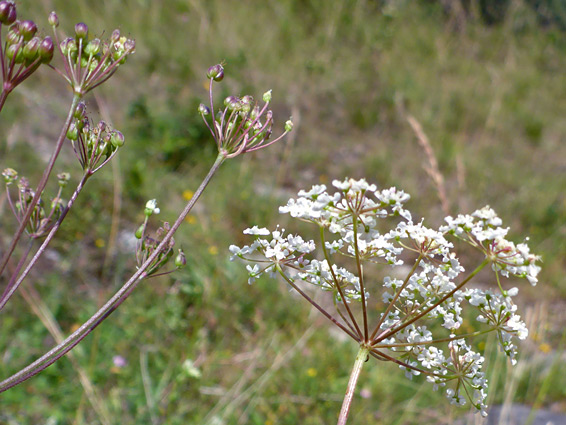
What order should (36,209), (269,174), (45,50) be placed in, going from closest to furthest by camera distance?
(45,50) < (36,209) < (269,174)

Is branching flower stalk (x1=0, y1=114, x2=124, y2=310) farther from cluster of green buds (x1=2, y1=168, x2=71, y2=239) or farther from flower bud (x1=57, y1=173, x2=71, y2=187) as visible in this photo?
flower bud (x1=57, y1=173, x2=71, y2=187)

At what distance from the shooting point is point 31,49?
0.74 meters

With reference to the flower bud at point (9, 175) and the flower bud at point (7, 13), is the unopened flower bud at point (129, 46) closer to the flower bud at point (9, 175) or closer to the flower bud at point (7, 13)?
the flower bud at point (7, 13)

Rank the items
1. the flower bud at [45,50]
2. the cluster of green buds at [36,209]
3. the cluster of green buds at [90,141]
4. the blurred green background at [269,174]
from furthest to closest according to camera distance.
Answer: the blurred green background at [269,174] → the cluster of green buds at [36,209] → the cluster of green buds at [90,141] → the flower bud at [45,50]

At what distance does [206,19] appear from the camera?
646 centimetres

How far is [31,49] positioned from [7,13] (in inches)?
2.8

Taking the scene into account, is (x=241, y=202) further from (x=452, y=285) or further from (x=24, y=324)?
(x=452, y=285)

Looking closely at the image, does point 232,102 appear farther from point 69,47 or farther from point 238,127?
point 69,47

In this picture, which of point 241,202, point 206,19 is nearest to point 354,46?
point 206,19

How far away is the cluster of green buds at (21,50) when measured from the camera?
0.74 meters

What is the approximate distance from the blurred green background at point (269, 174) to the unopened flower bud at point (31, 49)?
135cm

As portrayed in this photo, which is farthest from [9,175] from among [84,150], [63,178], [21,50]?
[21,50]

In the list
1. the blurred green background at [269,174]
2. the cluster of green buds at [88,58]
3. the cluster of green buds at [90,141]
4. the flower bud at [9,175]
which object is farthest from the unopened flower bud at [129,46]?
the blurred green background at [269,174]

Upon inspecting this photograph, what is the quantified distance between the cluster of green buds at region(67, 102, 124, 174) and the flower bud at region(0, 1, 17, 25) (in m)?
0.15
